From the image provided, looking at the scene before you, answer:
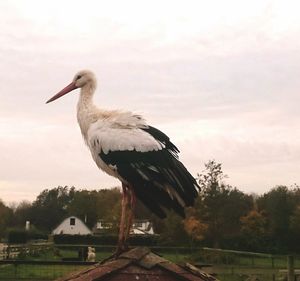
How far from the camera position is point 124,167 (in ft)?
17.4

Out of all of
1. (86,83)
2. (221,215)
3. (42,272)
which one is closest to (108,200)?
(221,215)

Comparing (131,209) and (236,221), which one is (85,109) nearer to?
(131,209)

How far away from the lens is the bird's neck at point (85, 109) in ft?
19.7

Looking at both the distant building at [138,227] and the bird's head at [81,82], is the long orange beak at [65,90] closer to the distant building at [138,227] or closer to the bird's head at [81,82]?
the bird's head at [81,82]

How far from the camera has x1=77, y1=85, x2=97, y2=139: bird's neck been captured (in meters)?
6.02

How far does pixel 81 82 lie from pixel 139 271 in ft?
10.9

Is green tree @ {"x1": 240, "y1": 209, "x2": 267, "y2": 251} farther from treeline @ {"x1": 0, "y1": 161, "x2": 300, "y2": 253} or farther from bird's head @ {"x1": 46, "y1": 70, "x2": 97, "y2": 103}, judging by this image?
bird's head @ {"x1": 46, "y1": 70, "x2": 97, "y2": 103}

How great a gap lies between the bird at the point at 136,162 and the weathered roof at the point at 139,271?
0.75 m

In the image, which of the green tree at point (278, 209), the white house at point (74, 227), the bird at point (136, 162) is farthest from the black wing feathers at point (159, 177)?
the white house at point (74, 227)

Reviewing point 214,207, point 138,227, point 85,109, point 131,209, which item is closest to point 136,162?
point 131,209

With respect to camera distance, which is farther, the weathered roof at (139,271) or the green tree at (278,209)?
the green tree at (278,209)

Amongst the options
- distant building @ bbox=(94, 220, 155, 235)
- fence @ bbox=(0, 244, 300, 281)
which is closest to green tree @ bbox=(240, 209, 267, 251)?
distant building @ bbox=(94, 220, 155, 235)

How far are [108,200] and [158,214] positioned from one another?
66.0m

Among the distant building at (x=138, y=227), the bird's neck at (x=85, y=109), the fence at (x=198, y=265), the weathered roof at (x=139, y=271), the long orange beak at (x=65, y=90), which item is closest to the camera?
the weathered roof at (x=139, y=271)
